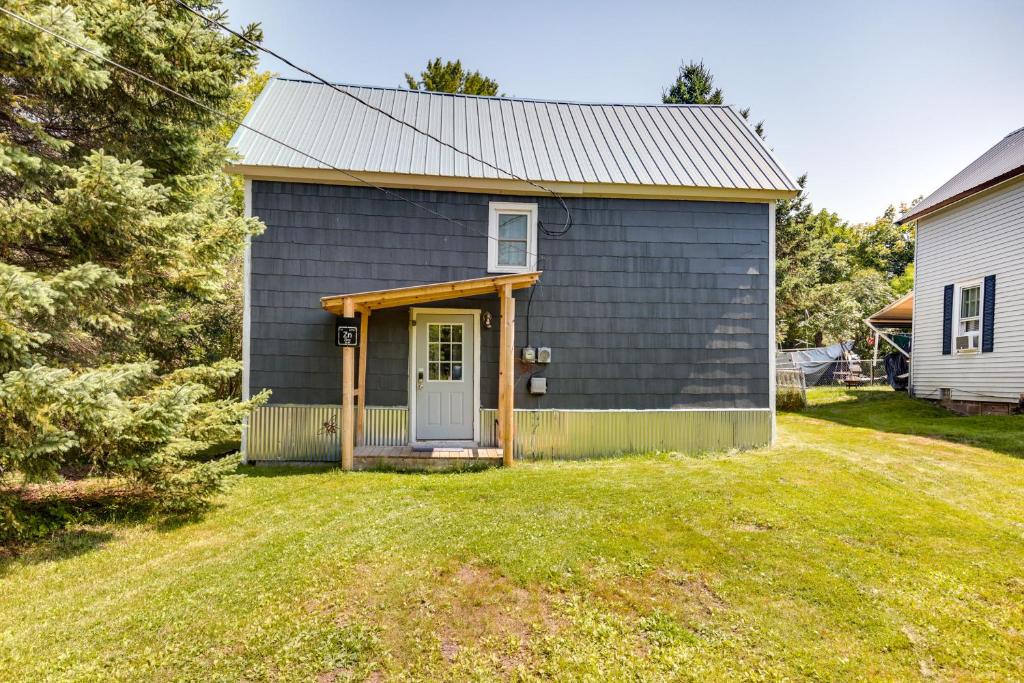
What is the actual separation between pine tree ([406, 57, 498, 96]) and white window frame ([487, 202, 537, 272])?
1284cm

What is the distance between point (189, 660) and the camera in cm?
258

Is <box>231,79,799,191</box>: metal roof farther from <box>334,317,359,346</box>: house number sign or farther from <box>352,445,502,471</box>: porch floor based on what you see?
<box>352,445,502,471</box>: porch floor

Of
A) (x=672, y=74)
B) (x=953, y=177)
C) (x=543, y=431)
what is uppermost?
(x=672, y=74)

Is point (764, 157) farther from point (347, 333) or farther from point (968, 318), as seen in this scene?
point (347, 333)

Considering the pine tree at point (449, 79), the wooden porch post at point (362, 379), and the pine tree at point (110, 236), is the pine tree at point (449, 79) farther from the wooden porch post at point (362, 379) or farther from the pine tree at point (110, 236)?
the wooden porch post at point (362, 379)

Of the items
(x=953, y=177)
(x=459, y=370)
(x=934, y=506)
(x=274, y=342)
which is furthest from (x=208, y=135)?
(x=953, y=177)

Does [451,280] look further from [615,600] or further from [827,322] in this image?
[827,322]

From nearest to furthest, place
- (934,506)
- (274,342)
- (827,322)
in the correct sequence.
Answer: (934,506), (274,342), (827,322)

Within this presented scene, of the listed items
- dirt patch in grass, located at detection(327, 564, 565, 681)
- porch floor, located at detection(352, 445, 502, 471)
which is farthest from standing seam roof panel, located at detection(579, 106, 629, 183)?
dirt patch in grass, located at detection(327, 564, 565, 681)

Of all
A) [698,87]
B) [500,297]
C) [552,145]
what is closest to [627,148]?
[552,145]

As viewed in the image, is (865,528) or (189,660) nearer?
(189,660)

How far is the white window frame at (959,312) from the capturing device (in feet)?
33.5

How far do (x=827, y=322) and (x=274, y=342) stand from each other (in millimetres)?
22187

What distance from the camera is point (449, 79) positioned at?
1788 centimetres
